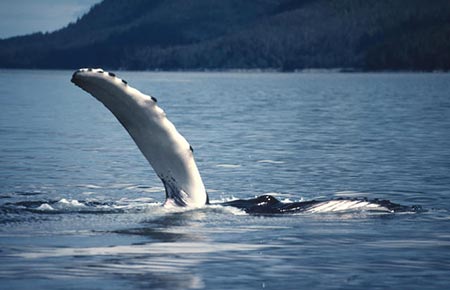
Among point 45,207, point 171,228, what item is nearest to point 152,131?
point 171,228

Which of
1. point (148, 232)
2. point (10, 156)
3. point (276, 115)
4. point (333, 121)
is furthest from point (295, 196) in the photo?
point (276, 115)

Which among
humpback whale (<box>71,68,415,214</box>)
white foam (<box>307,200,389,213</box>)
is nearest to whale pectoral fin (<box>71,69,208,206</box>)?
humpback whale (<box>71,68,415,214</box>)

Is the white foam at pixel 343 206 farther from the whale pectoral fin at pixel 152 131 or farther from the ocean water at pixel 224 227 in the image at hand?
the whale pectoral fin at pixel 152 131

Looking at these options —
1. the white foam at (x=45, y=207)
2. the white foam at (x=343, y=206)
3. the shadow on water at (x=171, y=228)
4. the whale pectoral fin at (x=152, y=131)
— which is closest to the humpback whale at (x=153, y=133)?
the whale pectoral fin at (x=152, y=131)

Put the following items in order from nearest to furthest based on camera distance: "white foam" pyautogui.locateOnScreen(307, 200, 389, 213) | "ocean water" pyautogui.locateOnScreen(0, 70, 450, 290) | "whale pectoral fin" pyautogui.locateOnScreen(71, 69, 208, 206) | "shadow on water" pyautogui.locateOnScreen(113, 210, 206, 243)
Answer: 1. "ocean water" pyautogui.locateOnScreen(0, 70, 450, 290)
2. "whale pectoral fin" pyautogui.locateOnScreen(71, 69, 208, 206)
3. "shadow on water" pyautogui.locateOnScreen(113, 210, 206, 243)
4. "white foam" pyautogui.locateOnScreen(307, 200, 389, 213)

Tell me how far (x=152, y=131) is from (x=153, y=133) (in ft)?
0.08

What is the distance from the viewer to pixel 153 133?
12.2 meters

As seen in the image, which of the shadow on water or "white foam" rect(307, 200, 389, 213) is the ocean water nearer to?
the shadow on water

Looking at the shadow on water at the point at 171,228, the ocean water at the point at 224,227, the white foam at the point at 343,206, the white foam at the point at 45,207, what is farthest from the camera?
the white foam at the point at 45,207

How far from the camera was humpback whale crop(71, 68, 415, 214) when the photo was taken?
11641 millimetres

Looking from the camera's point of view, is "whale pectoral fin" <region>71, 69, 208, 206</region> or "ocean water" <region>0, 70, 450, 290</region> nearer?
"ocean water" <region>0, 70, 450, 290</region>

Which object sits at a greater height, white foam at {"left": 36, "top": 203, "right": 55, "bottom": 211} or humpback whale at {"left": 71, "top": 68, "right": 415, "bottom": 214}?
humpback whale at {"left": 71, "top": 68, "right": 415, "bottom": 214}

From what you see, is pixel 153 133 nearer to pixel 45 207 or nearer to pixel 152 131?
pixel 152 131

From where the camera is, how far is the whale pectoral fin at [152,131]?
11.6 m
